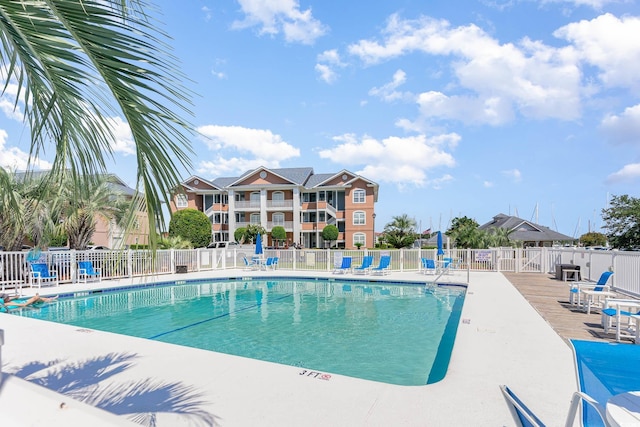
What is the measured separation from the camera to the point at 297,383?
13.7 feet

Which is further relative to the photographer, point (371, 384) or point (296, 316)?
point (296, 316)

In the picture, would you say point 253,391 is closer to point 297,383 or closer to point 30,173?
point 297,383

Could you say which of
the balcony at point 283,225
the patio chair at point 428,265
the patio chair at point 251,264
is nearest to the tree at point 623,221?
the patio chair at point 428,265

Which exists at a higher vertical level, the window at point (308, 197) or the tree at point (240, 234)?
the window at point (308, 197)

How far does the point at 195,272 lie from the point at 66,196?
50.8 feet

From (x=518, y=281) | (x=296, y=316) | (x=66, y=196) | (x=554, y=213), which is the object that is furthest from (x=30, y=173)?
(x=554, y=213)

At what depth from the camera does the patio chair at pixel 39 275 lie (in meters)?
12.3

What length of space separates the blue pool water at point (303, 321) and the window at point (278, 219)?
22.1m

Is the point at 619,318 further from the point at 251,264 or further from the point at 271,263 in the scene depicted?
the point at 251,264

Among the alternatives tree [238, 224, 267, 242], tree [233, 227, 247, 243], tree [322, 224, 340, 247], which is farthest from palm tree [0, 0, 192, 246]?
tree [322, 224, 340, 247]

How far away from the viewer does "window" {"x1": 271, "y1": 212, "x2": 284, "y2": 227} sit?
3715 cm

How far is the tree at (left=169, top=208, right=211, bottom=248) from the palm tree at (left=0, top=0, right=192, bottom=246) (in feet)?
98.5

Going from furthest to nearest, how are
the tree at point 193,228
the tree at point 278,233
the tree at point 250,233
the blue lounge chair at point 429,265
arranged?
1. the tree at point 278,233
2. the tree at point 250,233
3. the tree at point 193,228
4. the blue lounge chair at point 429,265

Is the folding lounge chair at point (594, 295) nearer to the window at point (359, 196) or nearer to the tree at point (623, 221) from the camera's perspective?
the tree at point (623, 221)
